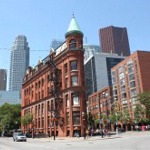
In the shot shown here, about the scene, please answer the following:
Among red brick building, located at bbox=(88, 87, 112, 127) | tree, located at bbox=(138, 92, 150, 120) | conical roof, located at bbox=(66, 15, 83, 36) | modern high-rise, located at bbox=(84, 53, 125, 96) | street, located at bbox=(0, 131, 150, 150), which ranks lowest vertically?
street, located at bbox=(0, 131, 150, 150)

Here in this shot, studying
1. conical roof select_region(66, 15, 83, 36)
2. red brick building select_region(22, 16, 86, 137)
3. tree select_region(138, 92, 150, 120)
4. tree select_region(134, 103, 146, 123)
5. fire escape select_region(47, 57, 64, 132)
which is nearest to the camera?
red brick building select_region(22, 16, 86, 137)

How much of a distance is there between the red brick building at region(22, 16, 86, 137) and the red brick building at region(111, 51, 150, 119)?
3893cm

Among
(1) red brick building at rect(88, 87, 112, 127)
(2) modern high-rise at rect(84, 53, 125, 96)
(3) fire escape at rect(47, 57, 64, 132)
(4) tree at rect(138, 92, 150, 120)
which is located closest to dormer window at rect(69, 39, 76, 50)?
(3) fire escape at rect(47, 57, 64, 132)

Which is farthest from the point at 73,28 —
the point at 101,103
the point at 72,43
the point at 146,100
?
the point at 101,103

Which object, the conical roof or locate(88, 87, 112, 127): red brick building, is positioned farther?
locate(88, 87, 112, 127): red brick building

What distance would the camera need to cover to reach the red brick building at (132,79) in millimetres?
96812

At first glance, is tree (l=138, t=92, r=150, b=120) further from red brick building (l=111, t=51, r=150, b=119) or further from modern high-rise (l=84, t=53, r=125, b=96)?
modern high-rise (l=84, t=53, r=125, b=96)

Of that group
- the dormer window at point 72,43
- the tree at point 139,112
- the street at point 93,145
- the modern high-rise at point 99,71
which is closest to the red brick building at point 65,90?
the dormer window at point 72,43

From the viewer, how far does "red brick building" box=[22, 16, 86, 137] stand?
5950 centimetres

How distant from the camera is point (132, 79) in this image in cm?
10175

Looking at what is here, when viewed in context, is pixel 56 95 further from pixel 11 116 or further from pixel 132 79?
pixel 11 116

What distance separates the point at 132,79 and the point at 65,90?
46.2 meters

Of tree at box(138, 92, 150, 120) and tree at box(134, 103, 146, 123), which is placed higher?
tree at box(138, 92, 150, 120)

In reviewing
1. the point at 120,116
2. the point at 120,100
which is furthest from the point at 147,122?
the point at 120,100
